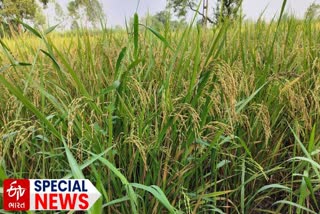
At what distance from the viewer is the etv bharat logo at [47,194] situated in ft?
2.49

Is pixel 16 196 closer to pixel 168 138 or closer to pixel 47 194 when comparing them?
pixel 47 194

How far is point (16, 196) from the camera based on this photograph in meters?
0.77

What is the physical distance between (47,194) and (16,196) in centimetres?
8

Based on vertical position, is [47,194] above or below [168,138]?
below

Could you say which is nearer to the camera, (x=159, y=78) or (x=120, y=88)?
(x=120, y=88)

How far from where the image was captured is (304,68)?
49.4 inches

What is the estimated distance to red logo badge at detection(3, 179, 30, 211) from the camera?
77 centimetres

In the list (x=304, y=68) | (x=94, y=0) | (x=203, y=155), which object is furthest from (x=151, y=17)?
(x=203, y=155)

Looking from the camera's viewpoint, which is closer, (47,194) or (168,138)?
(47,194)

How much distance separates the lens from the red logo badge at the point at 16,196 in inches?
30.1

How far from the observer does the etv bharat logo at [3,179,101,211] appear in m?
0.76

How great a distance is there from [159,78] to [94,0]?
57 cm

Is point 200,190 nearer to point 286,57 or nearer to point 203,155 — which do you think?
point 203,155

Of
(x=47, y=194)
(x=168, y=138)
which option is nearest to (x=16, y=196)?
(x=47, y=194)
